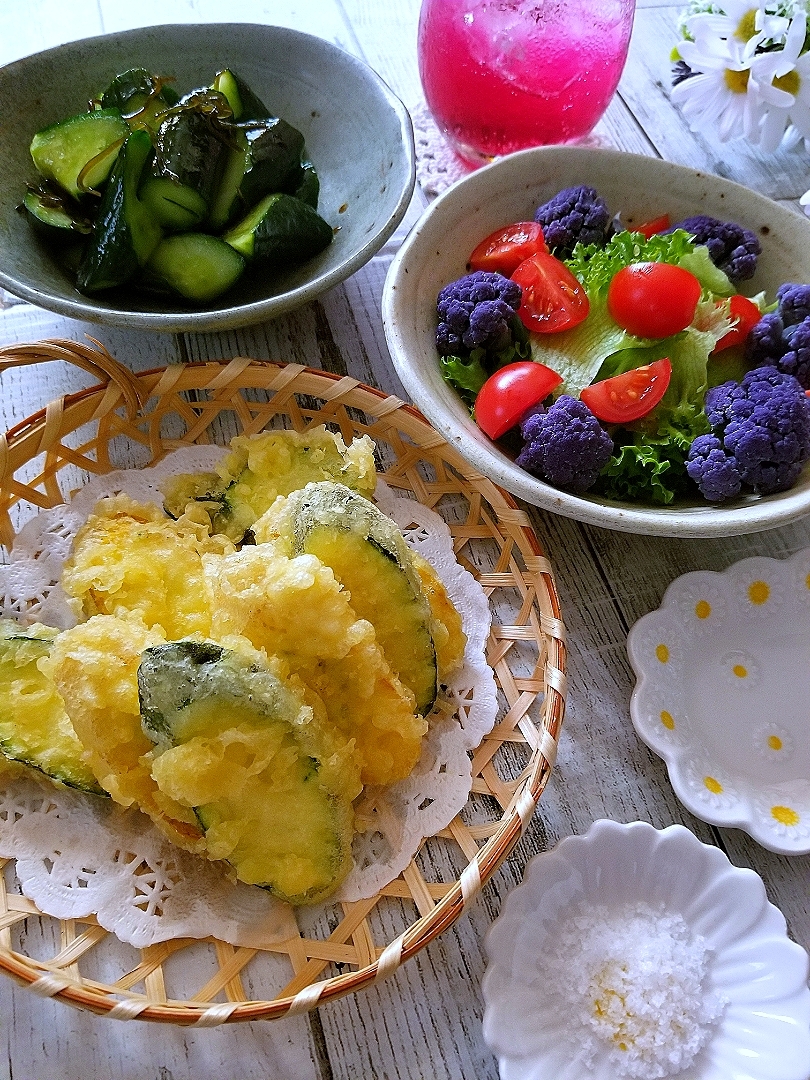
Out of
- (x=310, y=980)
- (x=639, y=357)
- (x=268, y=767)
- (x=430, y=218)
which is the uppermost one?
(x=430, y=218)

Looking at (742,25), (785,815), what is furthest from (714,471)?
(742,25)

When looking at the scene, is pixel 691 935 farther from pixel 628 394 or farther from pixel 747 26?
pixel 747 26

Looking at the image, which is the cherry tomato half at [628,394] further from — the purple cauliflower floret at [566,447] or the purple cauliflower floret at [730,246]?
the purple cauliflower floret at [730,246]

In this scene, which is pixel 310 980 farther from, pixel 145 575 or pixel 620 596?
pixel 620 596

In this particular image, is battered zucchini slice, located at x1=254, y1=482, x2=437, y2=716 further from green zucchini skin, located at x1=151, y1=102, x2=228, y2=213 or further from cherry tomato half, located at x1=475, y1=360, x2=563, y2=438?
green zucchini skin, located at x1=151, y1=102, x2=228, y2=213

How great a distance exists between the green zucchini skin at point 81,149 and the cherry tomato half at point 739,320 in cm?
130

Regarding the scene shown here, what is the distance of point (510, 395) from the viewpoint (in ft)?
4.93

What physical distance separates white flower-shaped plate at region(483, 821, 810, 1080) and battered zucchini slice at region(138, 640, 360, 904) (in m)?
0.27

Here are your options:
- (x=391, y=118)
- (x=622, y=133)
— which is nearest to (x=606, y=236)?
(x=391, y=118)

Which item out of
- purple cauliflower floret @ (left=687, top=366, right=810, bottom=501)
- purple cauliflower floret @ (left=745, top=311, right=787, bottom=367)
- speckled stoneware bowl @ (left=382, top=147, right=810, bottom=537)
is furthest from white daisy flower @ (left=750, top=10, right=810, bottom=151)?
purple cauliflower floret @ (left=687, top=366, right=810, bottom=501)

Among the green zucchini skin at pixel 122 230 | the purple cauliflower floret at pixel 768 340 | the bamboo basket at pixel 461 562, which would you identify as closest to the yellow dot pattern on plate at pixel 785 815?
the bamboo basket at pixel 461 562

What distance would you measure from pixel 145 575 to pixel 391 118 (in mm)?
1233

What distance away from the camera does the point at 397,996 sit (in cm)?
115

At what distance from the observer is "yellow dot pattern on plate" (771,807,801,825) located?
1.24 m
